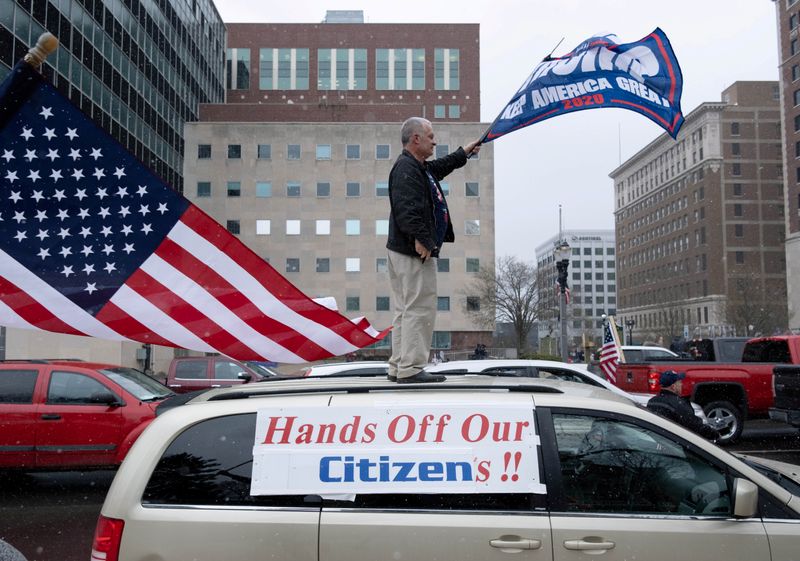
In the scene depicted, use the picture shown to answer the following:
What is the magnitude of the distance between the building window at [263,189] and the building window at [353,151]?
6678 mm

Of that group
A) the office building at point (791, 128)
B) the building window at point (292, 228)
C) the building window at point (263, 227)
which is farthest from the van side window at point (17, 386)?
the office building at point (791, 128)

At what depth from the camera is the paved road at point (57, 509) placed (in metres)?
6.57

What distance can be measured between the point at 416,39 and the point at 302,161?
21.5 meters

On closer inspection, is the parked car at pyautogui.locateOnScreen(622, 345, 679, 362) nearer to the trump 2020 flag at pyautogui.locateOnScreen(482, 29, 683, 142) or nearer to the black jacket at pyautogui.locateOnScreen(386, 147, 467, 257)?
the trump 2020 flag at pyautogui.locateOnScreen(482, 29, 683, 142)

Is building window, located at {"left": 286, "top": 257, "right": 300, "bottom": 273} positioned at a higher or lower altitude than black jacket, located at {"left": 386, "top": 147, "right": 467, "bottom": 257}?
higher

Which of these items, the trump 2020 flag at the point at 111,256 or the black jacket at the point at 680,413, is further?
the black jacket at the point at 680,413

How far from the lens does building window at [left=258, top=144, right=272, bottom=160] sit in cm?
5566

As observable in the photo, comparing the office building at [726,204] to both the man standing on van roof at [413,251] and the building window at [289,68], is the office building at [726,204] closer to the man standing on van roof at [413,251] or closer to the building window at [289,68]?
the building window at [289,68]

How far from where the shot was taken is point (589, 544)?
10.4 ft

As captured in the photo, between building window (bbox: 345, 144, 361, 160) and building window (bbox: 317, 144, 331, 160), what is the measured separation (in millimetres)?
1439

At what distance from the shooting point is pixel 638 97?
564cm

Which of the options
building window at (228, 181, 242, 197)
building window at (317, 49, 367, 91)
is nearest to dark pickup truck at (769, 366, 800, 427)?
building window at (228, 181, 242, 197)

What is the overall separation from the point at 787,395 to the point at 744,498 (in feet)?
28.8

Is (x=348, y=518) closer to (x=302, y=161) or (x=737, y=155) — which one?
(x=302, y=161)
